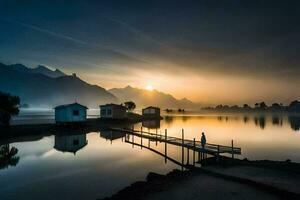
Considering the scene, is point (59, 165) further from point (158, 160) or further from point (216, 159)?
point (216, 159)

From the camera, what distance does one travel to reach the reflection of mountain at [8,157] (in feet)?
90.5

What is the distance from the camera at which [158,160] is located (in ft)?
97.9

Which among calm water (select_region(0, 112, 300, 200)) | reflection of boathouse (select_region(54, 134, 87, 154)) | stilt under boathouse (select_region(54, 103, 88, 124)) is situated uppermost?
stilt under boathouse (select_region(54, 103, 88, 124))

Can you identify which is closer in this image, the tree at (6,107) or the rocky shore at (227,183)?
the rocky shore at (227,183)

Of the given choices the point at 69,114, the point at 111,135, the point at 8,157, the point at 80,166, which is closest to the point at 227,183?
the point at 80,166

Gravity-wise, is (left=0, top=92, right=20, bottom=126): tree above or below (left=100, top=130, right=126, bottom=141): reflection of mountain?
above

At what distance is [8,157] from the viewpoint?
1209 inches

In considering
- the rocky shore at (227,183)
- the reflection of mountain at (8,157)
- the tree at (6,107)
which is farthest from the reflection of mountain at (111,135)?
the rocky shore at (227,183)

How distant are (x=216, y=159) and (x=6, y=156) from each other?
27006 mm

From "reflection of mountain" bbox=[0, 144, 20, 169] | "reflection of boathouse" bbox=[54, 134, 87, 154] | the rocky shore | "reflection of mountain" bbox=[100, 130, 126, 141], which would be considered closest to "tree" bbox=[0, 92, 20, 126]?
"reflection of mountain" bbox=[0, 144, 20, 169]

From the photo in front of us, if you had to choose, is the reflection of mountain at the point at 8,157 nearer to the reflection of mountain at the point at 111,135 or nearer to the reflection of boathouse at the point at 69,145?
the reflection of boathouse at the point at 69,145

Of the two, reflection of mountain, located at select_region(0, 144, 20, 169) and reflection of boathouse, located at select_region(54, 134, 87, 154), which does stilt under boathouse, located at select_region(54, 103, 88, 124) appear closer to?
reflection of boathouse, located at select_region(54, 134, 87, 154)

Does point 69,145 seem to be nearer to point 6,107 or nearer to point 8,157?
point 8,157

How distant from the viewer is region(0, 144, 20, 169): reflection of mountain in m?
27.6
